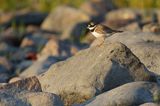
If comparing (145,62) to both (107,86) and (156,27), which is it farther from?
(156,27)

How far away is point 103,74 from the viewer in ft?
26.6

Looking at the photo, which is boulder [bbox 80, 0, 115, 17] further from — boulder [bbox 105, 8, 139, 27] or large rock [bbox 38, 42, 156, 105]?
large rock [bbox 38, 42, 156, 105]

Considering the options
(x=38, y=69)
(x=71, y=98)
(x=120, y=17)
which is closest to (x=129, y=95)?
(x=71, y=98)

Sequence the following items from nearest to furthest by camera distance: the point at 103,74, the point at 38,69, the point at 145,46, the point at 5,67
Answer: the point at 103,74 → the point at 145,46 → the point at 38,69 → the point at 5,67

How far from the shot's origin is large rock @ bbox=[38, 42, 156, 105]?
8.03 m

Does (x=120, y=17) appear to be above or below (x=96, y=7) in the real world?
above

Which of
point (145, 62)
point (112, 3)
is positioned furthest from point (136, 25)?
point (145, 62)

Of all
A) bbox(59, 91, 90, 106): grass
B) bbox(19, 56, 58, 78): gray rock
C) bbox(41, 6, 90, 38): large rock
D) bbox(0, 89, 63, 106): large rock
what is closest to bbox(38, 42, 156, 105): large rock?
bbox(59, 91, 90, 106): grass

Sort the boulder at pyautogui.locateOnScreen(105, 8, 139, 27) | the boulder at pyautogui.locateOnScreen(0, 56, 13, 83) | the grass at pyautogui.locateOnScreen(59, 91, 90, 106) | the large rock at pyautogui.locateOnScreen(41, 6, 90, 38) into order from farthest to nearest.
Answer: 1. the large rock at pyautogui.locateOnScreen(41, 6, 90, 38)
2. the boulder at pyautogui.locateOnScreen(105, 8, 139, 27)
3. the boulder at pyautogui.locateOnScreen(0, 56, 13, 83)
4. the grass at pyautogui.locateOnScreen(59, 91, 90, 106)

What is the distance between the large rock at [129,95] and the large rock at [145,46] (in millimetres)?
1354

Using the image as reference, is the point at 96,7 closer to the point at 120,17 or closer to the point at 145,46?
the point at 120,17

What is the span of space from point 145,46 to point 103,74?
1.44 meters

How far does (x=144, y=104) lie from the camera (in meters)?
7.12

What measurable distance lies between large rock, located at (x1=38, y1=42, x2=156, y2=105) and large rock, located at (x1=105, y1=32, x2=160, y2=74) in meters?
0.74
